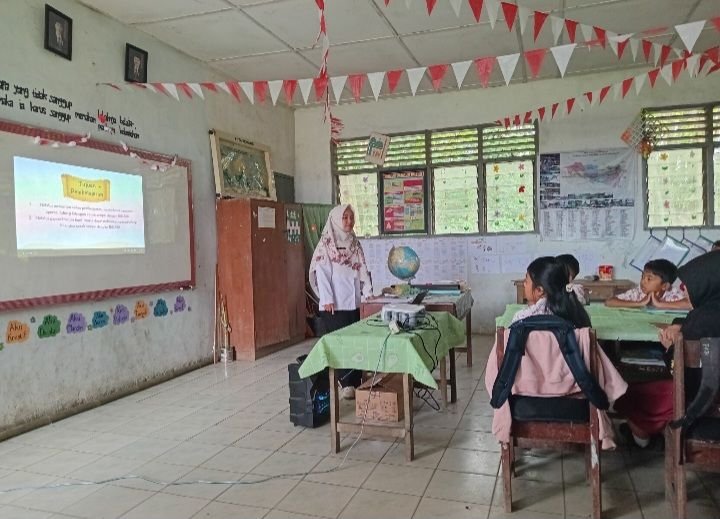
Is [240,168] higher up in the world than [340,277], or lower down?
higher up

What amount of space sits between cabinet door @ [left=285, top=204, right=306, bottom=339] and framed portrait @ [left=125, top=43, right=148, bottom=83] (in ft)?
6.92

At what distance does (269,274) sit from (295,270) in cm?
56

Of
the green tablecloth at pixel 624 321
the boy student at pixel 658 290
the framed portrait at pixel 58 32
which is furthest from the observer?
the framed portrait at pixel 58 32

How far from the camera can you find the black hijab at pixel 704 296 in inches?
83.8

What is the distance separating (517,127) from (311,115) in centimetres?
271

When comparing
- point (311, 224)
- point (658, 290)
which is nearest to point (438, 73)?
point (658, 290)

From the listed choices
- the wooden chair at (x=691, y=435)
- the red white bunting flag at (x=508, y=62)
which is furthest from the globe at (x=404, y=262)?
the wooden chair at (x=691, y=435)

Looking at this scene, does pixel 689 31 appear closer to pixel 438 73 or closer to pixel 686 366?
pixel 438 73

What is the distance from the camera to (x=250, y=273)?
5461 millimetres

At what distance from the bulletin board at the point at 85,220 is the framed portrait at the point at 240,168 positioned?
1.69 feet

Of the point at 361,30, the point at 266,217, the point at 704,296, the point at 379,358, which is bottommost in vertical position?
the point at 379,358

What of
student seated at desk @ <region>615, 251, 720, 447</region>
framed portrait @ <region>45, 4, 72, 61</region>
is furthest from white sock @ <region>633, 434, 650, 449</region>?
framed portrait @ <region>45, 4, 72, 61</region>

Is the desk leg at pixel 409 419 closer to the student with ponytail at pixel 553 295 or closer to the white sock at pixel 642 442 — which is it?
the student with ponytail at pixel 553 295

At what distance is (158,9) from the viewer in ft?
13.6
